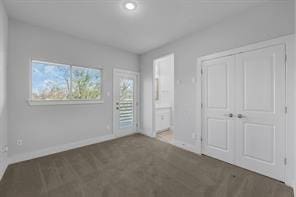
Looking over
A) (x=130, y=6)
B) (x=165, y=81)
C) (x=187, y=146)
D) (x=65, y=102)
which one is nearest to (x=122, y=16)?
(x=130, y=6)

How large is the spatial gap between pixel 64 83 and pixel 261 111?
4208 millimetres

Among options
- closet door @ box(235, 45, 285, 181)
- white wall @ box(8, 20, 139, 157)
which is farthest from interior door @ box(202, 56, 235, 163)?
white wall @ box(8, 20, 139, 157)

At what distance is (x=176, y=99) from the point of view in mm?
3852

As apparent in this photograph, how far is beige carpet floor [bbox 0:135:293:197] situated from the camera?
1923 mm

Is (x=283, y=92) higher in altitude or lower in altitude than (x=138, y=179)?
higher

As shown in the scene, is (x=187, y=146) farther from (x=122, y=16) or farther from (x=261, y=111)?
(x=122, y=16)

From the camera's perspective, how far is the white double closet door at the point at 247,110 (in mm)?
2217

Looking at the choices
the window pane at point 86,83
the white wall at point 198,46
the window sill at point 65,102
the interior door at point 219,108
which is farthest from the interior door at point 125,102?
the interior door at point 219,108

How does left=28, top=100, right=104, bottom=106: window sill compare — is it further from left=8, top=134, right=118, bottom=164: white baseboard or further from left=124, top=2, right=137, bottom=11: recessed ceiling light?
left=124, top=2, right=137, bottom=11: recessed ceiling light

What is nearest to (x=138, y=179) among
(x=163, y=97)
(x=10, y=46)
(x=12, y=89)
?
(x=12, y=89)

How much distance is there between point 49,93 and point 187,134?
3442mm

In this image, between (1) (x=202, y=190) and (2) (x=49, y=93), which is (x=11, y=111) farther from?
(1) (x=202, y=190)

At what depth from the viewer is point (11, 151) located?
276cm

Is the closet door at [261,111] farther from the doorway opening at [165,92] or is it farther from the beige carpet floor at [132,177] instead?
the doorway opening at [165,92]
